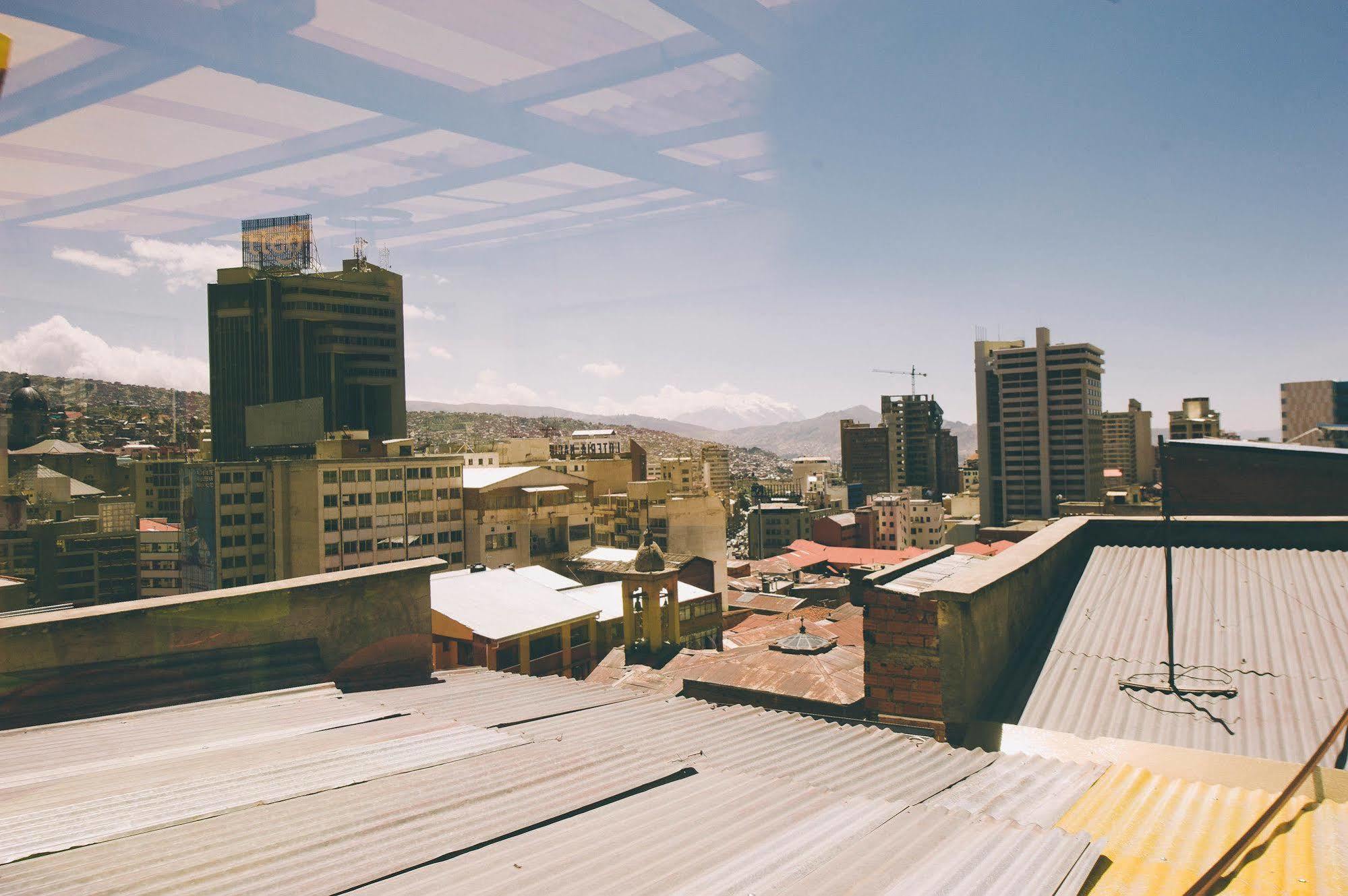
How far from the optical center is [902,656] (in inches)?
248

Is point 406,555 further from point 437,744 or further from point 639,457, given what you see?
point 639,457

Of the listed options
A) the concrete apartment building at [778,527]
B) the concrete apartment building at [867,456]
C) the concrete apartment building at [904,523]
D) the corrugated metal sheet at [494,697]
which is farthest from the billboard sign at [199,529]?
the concrete apartment building at [867,456]

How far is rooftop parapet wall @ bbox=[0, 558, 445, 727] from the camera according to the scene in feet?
20.2

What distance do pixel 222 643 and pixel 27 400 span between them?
10239cm

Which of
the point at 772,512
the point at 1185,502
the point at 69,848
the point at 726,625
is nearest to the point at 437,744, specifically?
the point at 69,848

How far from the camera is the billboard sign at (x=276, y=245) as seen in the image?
265 feet

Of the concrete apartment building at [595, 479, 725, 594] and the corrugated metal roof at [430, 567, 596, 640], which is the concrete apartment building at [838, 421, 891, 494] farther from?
the corrugated metal roof at [430, 567, 596, 640]

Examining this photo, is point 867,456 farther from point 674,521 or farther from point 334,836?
point 334,836

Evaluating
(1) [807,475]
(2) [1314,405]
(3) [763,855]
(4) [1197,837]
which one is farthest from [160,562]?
(1) [807,475]

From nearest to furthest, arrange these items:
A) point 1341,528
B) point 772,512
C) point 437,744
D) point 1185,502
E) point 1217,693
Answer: point 437,744 → point 1217,693 → point 1341,528 → point 1185,502 → point 772,512

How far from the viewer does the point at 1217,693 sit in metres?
6.17

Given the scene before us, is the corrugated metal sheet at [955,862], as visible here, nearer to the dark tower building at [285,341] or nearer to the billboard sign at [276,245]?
the dark tower building at [285,341]

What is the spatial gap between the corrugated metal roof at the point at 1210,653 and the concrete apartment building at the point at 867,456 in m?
164

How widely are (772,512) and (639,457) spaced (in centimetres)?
2254
